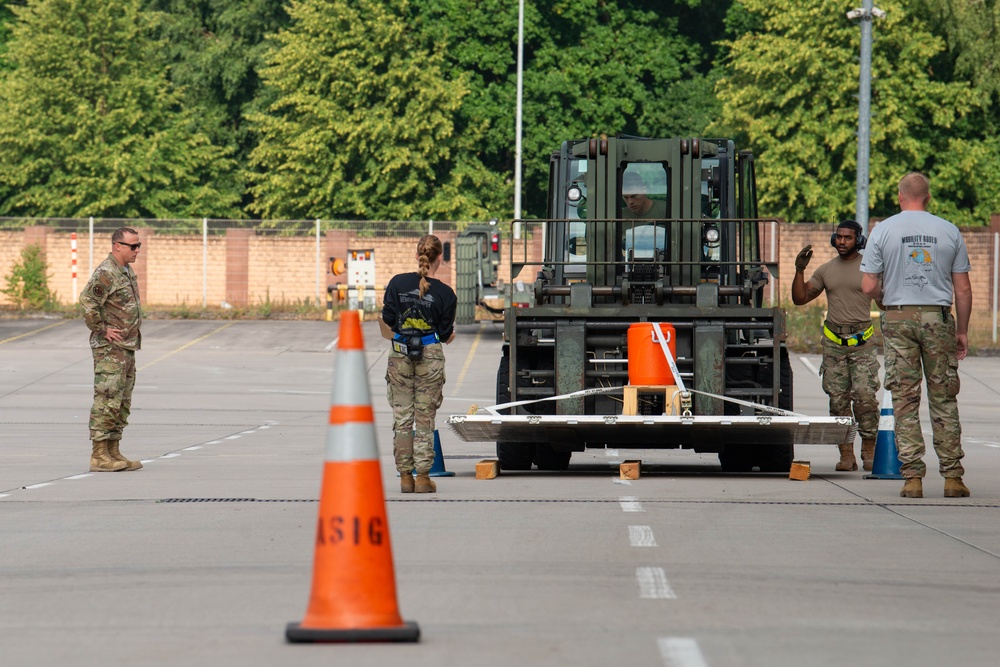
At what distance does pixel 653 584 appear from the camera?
7492 millimetres

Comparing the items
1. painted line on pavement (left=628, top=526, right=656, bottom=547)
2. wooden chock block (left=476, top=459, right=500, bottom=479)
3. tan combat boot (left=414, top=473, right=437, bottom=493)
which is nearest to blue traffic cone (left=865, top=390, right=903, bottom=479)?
wooden chock block (left=476, top=459, right=500, bottom=479)

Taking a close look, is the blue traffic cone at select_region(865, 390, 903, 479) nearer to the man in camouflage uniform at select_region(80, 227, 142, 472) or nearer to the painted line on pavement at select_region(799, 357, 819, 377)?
the man in camouflage uniform at select_region(80, 227, 142, 472)

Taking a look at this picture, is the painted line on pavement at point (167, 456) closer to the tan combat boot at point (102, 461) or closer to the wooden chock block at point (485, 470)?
the tan combat boot at point (102, 461)

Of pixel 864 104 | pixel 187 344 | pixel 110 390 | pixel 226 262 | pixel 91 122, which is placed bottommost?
pixel 187 344

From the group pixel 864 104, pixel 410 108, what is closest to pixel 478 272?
pixel 864 104

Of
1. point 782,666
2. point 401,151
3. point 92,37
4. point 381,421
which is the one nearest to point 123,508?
point 782,666

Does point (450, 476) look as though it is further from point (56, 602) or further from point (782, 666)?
A: point (782, 666)

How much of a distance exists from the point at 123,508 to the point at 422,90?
4454 centimetres

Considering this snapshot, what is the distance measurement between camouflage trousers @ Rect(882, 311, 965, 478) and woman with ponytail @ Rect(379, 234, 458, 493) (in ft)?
10.1

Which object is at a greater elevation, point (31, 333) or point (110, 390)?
point (110, 390)

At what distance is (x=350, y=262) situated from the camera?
44.5 meters

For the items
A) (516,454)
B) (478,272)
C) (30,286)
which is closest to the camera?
(516,454)

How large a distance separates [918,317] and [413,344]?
349 cm

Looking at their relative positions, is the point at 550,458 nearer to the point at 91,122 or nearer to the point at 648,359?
the point at 648,359
